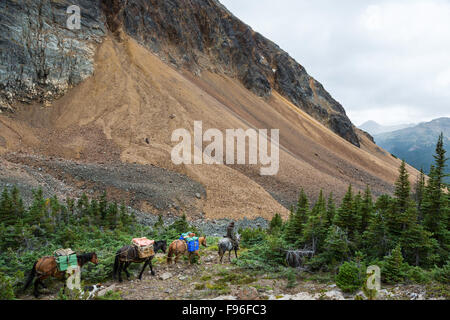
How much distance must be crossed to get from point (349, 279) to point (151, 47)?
4924 centimetres

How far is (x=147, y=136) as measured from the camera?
98.0 ft

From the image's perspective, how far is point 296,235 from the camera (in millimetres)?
11000

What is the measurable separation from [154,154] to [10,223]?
15608 mm

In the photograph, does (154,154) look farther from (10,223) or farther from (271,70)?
(271,70)

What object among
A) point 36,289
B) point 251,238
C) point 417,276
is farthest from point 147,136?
point 417,276

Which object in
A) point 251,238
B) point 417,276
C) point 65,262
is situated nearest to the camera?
point 417,276

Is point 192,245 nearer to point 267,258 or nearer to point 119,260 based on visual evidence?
point 119,260

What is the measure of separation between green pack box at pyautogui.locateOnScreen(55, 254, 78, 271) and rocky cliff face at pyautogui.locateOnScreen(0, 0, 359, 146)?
2803cm

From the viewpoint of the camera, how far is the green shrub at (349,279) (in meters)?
6.72

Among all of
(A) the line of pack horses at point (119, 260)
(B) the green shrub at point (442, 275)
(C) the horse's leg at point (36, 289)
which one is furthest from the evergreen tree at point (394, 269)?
(C) the horse's leg at point (36, 289)

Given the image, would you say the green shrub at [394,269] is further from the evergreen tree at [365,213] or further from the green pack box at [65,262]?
the green pack box at [65,262]

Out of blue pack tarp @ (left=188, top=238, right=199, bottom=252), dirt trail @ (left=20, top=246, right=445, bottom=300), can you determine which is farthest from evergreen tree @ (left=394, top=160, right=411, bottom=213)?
blue pack tarp @ (left=188, top=238, right=199, bottom=252)

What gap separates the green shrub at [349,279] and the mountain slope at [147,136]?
626 inches

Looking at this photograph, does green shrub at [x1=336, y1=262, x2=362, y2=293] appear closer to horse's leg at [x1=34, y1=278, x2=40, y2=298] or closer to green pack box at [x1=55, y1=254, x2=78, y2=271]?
green pack box at [x1=55, y1=254, x2=78, y2=271]
